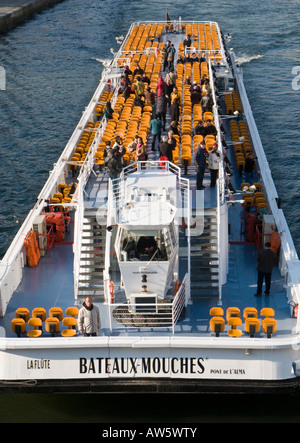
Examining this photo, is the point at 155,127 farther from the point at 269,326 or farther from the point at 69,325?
the point at 269,326

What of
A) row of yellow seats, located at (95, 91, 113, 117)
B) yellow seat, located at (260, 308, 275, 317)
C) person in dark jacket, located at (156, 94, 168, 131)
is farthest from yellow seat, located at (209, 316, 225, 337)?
row of yellow seats, located at (95, 91, 113, 117)

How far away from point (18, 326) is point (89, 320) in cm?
198

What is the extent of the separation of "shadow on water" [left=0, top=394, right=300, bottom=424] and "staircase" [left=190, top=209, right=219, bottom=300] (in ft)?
10.9

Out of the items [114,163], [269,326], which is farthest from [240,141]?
[269,326]

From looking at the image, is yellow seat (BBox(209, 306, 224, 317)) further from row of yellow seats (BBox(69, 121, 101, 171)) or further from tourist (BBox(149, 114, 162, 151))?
row of yellow seats (BBox(69, 121, 101, 171))

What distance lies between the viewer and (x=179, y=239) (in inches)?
931

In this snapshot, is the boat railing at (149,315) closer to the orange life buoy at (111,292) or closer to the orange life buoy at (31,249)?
the orange life buoy at (111,292)

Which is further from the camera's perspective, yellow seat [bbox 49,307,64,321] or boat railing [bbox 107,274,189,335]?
boat railing [bbox 107,274,189,335]

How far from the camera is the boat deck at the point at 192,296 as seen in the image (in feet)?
67.8

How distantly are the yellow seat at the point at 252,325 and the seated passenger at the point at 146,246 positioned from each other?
3.22 m

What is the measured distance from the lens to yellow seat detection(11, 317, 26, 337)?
19.7 metres

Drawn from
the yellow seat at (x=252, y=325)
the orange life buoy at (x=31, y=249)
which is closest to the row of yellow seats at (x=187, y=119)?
the orange life buoy at (x=31, y=249)

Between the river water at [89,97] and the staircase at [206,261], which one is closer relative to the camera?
the river water at [89,97]

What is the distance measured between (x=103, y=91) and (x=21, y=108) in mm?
8723
